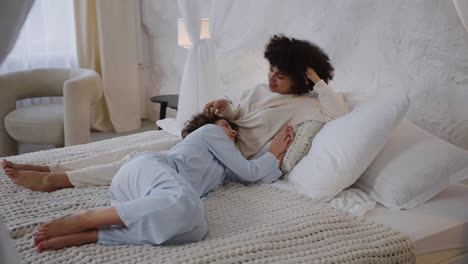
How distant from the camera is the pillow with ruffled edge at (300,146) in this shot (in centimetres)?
185

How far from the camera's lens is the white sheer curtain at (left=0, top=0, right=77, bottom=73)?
12.0 feet

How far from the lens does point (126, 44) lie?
409 centimetres

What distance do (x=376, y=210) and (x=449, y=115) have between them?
628mm

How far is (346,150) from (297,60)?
590 millimetres

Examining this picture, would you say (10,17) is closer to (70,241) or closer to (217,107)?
(70,241)

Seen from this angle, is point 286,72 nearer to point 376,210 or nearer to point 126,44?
point 376,210

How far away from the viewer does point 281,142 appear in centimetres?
192

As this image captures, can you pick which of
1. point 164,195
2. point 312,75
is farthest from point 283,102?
point 164,195

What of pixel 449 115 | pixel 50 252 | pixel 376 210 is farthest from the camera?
pixel 449 115

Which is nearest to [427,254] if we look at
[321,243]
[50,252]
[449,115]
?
[321,243]

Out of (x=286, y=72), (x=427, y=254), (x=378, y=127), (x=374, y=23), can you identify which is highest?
(x=374, y=23)

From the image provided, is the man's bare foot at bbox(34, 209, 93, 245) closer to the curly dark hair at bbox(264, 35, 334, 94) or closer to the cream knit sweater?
the cream knit sweater

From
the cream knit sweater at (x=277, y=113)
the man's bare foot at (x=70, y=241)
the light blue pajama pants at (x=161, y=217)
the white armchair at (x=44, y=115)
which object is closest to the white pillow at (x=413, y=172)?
the cream knit sweater at (x=277, y=113)

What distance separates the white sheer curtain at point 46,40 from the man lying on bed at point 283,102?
2200mm
